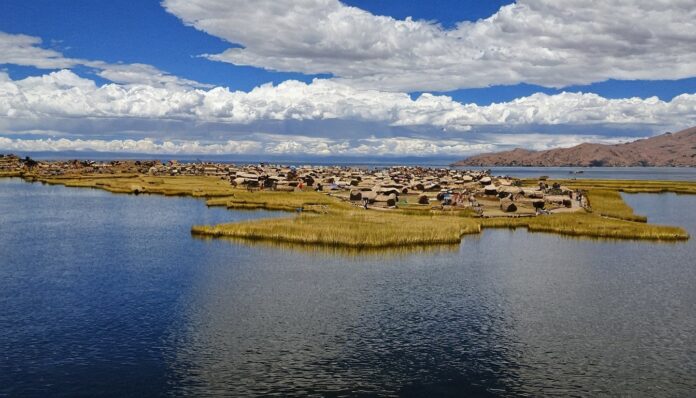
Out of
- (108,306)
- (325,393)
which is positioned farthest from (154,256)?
(325,393)

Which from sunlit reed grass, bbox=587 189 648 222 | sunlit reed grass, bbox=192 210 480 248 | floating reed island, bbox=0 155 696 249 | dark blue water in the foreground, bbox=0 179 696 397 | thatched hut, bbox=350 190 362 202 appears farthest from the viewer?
thatched hut, bbox=350 190 362 202

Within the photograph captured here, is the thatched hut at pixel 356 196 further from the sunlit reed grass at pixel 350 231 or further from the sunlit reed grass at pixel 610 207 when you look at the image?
the sunlit reed grass at pixel 610 207

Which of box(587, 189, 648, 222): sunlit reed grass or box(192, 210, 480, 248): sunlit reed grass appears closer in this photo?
box(192, 210, 480, 248): sunlit reed grass

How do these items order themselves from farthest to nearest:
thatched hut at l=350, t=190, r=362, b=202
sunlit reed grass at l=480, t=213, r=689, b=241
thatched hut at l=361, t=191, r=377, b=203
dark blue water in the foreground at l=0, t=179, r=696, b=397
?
thatched hut at l=350, t=190, r=362, b=202, thatched hut at l=361, t=191, r=377, b=203, sunlit reed grass at l=480, t=213, r=689, b=241, dark blue water in the foreground at l=0, t=179, r=696, b=397

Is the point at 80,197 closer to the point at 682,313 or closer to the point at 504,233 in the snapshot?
the point at 504,233

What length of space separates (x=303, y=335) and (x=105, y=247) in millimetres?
41713

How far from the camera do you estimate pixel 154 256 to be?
Result: 63469 mm

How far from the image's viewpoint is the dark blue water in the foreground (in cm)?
3027

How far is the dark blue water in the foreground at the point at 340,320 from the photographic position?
99.3 ft

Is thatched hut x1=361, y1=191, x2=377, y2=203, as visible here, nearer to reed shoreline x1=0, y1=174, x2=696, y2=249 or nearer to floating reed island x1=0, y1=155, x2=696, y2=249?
floating reed island x1=0, y1=155, x2=696, y2=249

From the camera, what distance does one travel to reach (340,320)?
4006 centimetres

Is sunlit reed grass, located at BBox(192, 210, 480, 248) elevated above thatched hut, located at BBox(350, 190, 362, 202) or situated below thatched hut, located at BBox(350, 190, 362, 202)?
below

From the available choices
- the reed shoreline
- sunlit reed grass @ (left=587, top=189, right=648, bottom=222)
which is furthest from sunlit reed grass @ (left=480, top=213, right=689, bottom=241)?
sunlit reed grass @ (left=587, top=189, right=648, bottom=222)

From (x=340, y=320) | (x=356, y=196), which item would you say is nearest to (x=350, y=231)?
(x=340, y=320)
